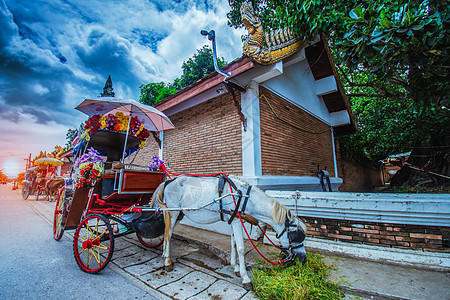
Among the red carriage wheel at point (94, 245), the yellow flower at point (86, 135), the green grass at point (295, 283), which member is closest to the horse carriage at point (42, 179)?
the yellow flower at point (86, 135)

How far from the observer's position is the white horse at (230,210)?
2.68 meters

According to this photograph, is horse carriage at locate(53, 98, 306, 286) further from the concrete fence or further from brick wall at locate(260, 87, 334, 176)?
brick wall at locate(260, 87, 334, 176)

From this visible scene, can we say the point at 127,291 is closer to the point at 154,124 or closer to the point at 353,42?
the point at 154,124

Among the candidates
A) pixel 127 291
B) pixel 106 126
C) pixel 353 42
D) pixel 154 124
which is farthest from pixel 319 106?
pixel 127 291

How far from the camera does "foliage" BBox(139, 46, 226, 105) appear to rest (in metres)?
19.2

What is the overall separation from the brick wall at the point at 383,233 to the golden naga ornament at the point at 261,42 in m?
3.60

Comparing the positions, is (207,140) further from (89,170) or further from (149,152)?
(149,152)

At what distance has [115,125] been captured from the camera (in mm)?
4133

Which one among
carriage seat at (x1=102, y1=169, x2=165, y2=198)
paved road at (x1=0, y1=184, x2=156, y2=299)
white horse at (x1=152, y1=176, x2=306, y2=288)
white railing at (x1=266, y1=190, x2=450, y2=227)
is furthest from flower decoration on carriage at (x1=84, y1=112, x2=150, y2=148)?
white railing at (x1=266, y1=190, x2=450, y2=227)

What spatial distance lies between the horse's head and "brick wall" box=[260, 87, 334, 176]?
2.33 metres

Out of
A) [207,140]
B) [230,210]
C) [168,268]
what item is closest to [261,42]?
[207,140]

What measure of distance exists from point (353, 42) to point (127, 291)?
4.95m

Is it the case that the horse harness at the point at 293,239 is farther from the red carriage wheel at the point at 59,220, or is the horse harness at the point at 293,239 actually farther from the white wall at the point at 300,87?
the red carriage wheel at the point at 59,220

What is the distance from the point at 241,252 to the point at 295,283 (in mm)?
773
